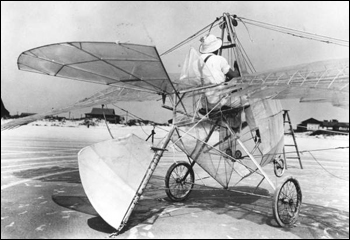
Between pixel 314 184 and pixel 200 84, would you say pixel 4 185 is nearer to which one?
pixel 200 84

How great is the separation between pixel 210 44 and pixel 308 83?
2.57 meters

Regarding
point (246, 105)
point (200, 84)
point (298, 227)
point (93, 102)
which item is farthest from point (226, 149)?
point (93, 102)

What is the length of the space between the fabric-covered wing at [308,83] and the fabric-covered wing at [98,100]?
3268 mm

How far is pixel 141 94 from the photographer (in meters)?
8.91

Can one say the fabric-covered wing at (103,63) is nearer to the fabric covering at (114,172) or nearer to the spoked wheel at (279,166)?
the fabric covering at (114,172)

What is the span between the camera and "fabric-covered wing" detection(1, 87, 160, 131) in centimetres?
802

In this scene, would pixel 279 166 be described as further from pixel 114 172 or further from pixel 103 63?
pixel 103 63

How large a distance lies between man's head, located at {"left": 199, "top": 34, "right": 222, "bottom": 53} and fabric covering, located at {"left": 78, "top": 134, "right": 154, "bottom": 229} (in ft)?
8.99

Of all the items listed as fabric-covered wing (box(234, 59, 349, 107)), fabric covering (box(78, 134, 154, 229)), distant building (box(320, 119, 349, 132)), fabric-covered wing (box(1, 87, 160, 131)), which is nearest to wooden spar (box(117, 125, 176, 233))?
fabric covering (box(78, 134, 154, 229))

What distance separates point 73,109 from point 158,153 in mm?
3020

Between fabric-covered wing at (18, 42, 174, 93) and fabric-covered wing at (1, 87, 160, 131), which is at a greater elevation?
fabric-covered wing at (18, 42, 174, 93)

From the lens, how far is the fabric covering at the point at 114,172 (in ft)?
18.8

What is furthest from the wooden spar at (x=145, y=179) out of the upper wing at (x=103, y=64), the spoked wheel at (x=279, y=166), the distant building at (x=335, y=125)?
the distant building at (x=335, y=125)

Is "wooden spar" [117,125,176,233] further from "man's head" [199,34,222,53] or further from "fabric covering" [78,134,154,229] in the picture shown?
"man's head" [199,34,222,53]
